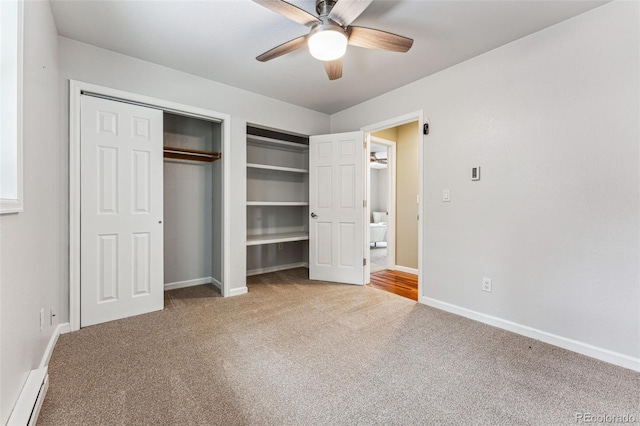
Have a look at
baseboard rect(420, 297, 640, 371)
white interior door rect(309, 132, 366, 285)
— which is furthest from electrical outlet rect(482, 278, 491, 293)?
white interior door rect(309, 132, 366, 285)

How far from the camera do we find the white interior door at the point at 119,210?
246 cm

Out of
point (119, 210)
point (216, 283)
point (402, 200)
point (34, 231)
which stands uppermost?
point (402, 200)

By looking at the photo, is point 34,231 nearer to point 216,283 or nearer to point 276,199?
point 216,283

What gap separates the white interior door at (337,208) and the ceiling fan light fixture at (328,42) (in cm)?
184

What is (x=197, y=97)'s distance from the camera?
120 inches

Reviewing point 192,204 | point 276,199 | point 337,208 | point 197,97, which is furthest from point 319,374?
point 276,199

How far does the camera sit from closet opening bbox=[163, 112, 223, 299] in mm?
3510

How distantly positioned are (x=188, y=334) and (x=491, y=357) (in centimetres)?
234

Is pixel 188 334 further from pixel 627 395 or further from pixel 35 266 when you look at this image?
pixel 627 395

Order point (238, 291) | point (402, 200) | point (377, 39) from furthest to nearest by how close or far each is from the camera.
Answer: point (402, 200) → point (238, 291) → point (377, 39)

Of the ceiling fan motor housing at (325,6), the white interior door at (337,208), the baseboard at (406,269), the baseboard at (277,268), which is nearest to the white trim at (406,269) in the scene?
the baseboard at (406,269)

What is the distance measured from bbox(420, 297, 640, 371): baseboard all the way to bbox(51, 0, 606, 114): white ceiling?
2430 millimetres

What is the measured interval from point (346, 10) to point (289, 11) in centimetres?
34

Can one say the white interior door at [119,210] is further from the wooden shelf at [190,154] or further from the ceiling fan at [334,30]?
the ceiling fan at [334,30]
